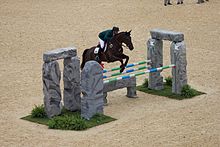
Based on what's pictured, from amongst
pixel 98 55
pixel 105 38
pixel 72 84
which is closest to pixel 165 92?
pixel 98 55

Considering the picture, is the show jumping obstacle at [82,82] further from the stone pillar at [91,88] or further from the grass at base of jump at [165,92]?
the grass at base of jump at [165,92]

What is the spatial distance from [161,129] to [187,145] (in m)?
1.20

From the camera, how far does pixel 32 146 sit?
14.4 m

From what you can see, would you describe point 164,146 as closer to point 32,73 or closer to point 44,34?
point 32,73

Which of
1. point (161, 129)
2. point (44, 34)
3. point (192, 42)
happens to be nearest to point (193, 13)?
point (192, 42)

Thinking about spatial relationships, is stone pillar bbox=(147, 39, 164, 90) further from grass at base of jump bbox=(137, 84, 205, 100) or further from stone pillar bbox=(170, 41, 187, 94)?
stone pillar bbox=(170, 41, 187, 94)

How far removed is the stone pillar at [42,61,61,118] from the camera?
15.9 m

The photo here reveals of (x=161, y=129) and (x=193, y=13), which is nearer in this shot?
(x=161, y=129)

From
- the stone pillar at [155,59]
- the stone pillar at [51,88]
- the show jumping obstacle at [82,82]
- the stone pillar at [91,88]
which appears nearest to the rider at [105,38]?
the show jumping obstacle at [82,82]

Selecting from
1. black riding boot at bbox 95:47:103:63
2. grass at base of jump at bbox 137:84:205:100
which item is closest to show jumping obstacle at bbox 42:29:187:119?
grass at base of jump at bbox 137:84:205:100

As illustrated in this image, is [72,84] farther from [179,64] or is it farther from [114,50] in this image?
[179,64]

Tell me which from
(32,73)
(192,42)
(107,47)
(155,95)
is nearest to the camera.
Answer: (107,47)

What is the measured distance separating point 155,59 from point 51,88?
3742mm

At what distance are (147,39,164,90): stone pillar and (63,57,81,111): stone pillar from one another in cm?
277
